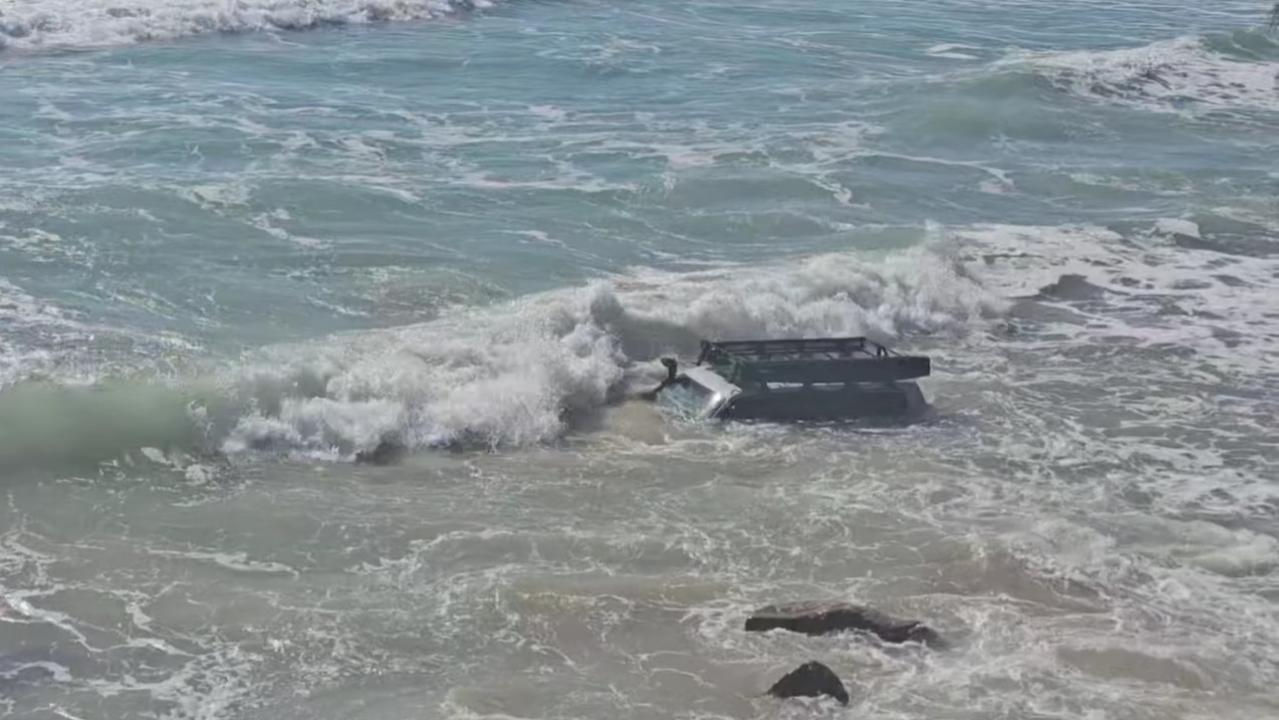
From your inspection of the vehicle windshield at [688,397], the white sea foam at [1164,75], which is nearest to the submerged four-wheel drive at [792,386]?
the vehicle windshield at [688,397]

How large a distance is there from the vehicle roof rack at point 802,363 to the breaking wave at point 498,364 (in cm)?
118

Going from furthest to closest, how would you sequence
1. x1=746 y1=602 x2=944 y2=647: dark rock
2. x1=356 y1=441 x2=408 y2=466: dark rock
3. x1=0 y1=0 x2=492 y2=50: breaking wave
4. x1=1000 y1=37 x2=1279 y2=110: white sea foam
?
x1=1000 y1=37 x2=1279 y2=110: white sea foam
x1=0 y1=0 x2=492 y2=50: breaking wave
x1=356 y1=441 x2=408 y2=466: dark rock
x1=746 y1=602 x2=944 y2=647: dark rock

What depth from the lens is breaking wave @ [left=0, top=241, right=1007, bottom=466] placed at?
1717cm

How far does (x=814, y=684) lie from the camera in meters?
12.0

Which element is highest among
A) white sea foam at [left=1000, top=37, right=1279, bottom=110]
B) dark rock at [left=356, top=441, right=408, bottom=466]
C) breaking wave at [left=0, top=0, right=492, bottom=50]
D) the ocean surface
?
breaking wave at [left=0, top=0, right=492, bottom=50]

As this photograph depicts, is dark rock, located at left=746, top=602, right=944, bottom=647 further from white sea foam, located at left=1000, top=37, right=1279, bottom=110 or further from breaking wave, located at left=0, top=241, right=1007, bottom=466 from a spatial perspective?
white sea foam, located at left=1000, top=37, right=1279, bottom=110

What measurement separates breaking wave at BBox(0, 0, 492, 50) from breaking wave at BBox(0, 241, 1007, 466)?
21.6 meters

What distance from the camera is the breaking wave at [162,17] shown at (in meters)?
39.7

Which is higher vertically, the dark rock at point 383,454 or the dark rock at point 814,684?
the dark rock at point 814,684

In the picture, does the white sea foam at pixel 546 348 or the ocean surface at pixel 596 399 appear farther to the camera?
the white sea foam at pixel 546 348

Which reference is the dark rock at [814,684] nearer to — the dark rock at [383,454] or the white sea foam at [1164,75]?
the dark rock at [383,454]

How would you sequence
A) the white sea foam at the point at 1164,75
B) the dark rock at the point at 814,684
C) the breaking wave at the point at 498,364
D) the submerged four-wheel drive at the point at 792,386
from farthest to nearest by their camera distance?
1. the white sea foam at the point at 1164,75
2. the submerged four-wheel drive at the point at 792,386
3. the breaking wave at the point at 498,364
4. the dark rock at the point at 814,684

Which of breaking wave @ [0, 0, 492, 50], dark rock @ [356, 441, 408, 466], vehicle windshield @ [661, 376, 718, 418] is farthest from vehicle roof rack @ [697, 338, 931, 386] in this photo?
breaking wave @ [0, 0, 492, 50]

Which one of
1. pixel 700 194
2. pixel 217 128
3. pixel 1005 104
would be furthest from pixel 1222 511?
pixel 1005 104
